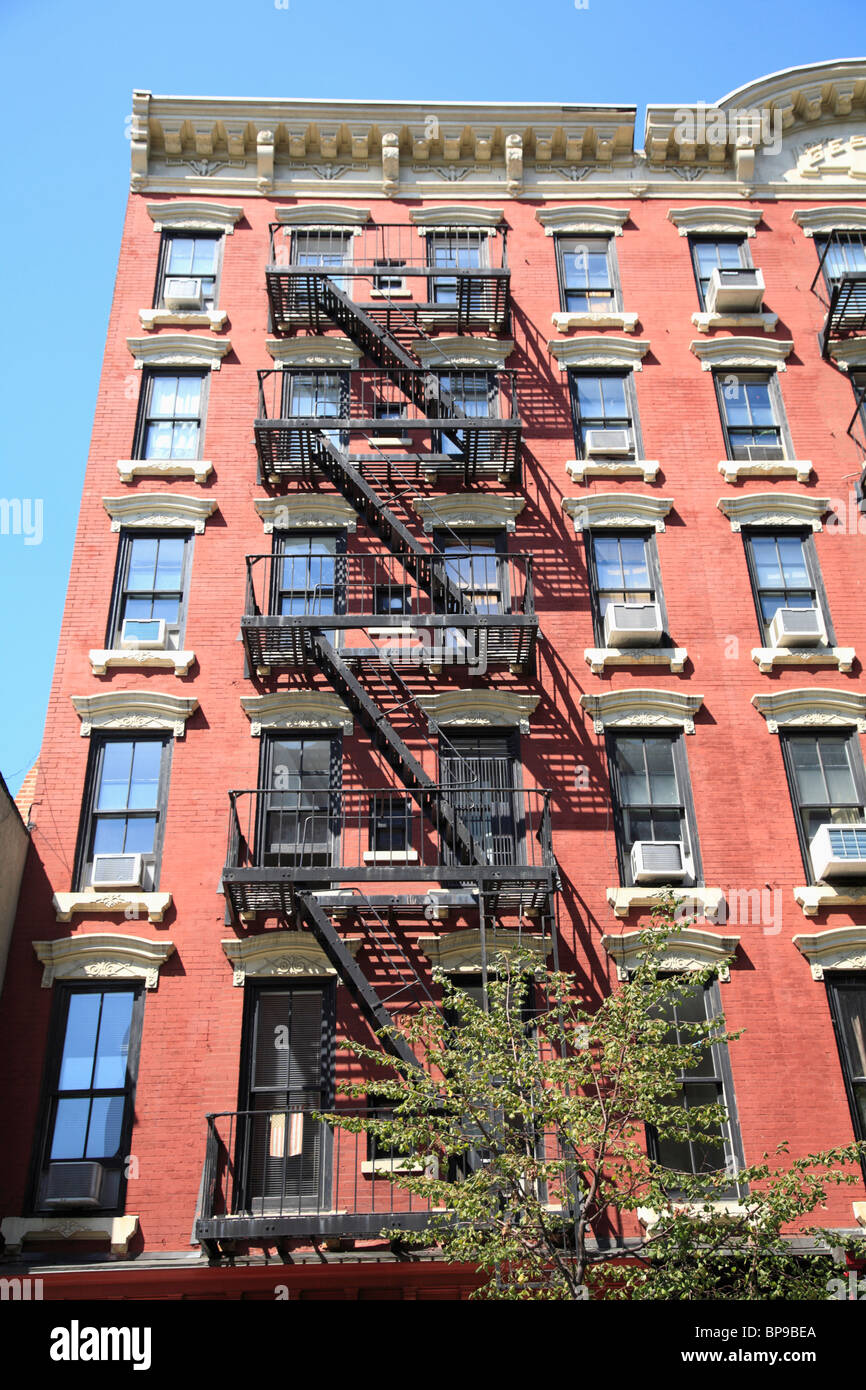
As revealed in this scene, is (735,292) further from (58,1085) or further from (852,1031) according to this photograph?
(58,1085)

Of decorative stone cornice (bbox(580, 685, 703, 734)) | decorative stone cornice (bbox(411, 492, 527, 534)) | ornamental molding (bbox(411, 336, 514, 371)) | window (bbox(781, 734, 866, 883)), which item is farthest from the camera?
ornamental molding (bbox(411, 336, 514, 371))

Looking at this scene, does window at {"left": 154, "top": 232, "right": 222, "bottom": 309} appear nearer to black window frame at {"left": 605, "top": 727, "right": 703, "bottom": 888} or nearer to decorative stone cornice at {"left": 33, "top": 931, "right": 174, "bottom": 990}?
black window frame at {"left": 605, "top": 727, "right": 703, "bottom": 888}

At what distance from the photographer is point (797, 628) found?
59.7 ft

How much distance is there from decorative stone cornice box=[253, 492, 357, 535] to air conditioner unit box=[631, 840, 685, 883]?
260 inches

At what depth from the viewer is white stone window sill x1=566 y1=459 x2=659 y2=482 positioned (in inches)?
774

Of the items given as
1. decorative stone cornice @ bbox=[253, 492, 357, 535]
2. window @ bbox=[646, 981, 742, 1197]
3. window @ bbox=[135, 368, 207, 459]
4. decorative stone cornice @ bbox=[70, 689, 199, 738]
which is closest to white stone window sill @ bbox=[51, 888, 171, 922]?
decorative stone cornice @ bbox=[70, 689, 199, 738]

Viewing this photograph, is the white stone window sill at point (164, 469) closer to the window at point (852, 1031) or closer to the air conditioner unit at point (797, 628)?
the air conditioner unit at point (797, 628)

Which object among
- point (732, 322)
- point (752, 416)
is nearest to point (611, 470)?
point (752, 416)

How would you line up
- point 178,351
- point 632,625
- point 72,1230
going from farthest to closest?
1. point 178,351
2. point 632,625
3. point 72,1230

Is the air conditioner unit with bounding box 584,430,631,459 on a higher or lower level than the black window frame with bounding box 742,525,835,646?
higher

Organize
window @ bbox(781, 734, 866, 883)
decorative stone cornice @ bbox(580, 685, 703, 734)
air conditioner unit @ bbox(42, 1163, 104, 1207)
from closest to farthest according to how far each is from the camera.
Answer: air conditioner unit @ bbox(42, 1163, 104, 1207) → window @ bbox(781, 734, 866, 883) → decorative stone cornice @ bbox(580, 685, 703, 734)

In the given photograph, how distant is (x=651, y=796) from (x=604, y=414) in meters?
6.88

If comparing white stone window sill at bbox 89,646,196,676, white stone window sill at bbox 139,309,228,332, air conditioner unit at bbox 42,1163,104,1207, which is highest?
white stone window sill at bbox 139,309,228,332
